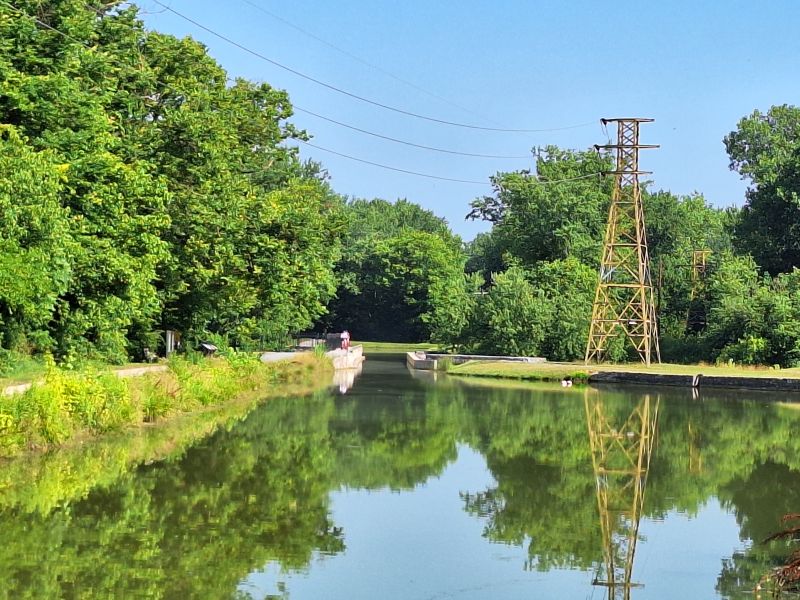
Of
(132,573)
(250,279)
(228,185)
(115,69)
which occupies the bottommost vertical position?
(132,573)

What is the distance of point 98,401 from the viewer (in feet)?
79.9

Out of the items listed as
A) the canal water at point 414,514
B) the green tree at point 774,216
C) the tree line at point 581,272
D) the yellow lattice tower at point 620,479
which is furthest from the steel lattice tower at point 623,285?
the canal water at point 414,514

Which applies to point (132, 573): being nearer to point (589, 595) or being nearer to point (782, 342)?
point (589, 595)

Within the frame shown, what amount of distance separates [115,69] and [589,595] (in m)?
27.2

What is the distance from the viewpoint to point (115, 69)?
118ft

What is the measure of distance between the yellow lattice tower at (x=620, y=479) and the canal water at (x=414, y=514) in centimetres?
6

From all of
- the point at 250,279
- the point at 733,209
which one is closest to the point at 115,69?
the point at 250,279

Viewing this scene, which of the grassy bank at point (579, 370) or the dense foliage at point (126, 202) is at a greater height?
the dense foliage at point (126, 202)

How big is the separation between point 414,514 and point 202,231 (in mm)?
22389

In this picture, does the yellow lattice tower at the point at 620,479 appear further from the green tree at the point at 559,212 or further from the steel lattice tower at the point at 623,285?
the green tree at the point at 559,212

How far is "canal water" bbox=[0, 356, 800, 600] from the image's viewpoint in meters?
13.3

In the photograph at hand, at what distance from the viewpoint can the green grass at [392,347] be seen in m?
97.2

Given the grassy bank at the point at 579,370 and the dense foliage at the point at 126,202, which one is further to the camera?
the grassy bank at the point at 579,370

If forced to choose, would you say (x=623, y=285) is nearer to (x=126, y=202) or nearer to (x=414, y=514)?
(x=126, y=202)
